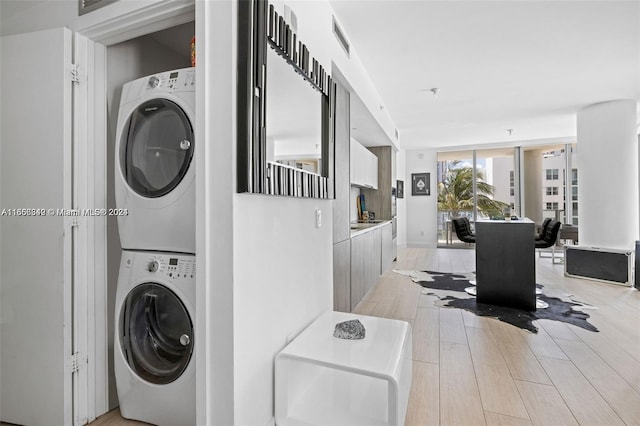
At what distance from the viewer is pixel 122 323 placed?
5.81ft

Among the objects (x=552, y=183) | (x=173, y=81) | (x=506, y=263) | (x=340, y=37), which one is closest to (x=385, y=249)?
(x=506, y=263)

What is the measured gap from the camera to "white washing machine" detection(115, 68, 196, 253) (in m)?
1.65

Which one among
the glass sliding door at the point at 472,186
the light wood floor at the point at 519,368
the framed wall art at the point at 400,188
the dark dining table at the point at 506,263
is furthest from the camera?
the glass sliding door at the point at 472,186

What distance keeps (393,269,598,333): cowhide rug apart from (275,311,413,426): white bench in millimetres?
1873

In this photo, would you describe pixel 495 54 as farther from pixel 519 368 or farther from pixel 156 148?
pixel 156 148

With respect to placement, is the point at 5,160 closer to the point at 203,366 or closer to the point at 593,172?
the point at 203,366

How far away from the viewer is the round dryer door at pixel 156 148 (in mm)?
1677

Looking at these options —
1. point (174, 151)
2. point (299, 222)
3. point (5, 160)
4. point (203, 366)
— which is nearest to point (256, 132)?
point (174, 151)

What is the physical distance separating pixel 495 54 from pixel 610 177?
286 cm

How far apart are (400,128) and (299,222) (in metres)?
5.37

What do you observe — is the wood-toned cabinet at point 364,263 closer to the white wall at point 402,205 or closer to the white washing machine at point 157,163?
the white washing machine at point 157,163

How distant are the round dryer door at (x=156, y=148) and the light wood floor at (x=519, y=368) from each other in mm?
1274

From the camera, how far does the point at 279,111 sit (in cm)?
168

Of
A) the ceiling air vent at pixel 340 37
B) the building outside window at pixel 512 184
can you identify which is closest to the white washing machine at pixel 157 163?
the ceiling air vent at pixel 340 37
